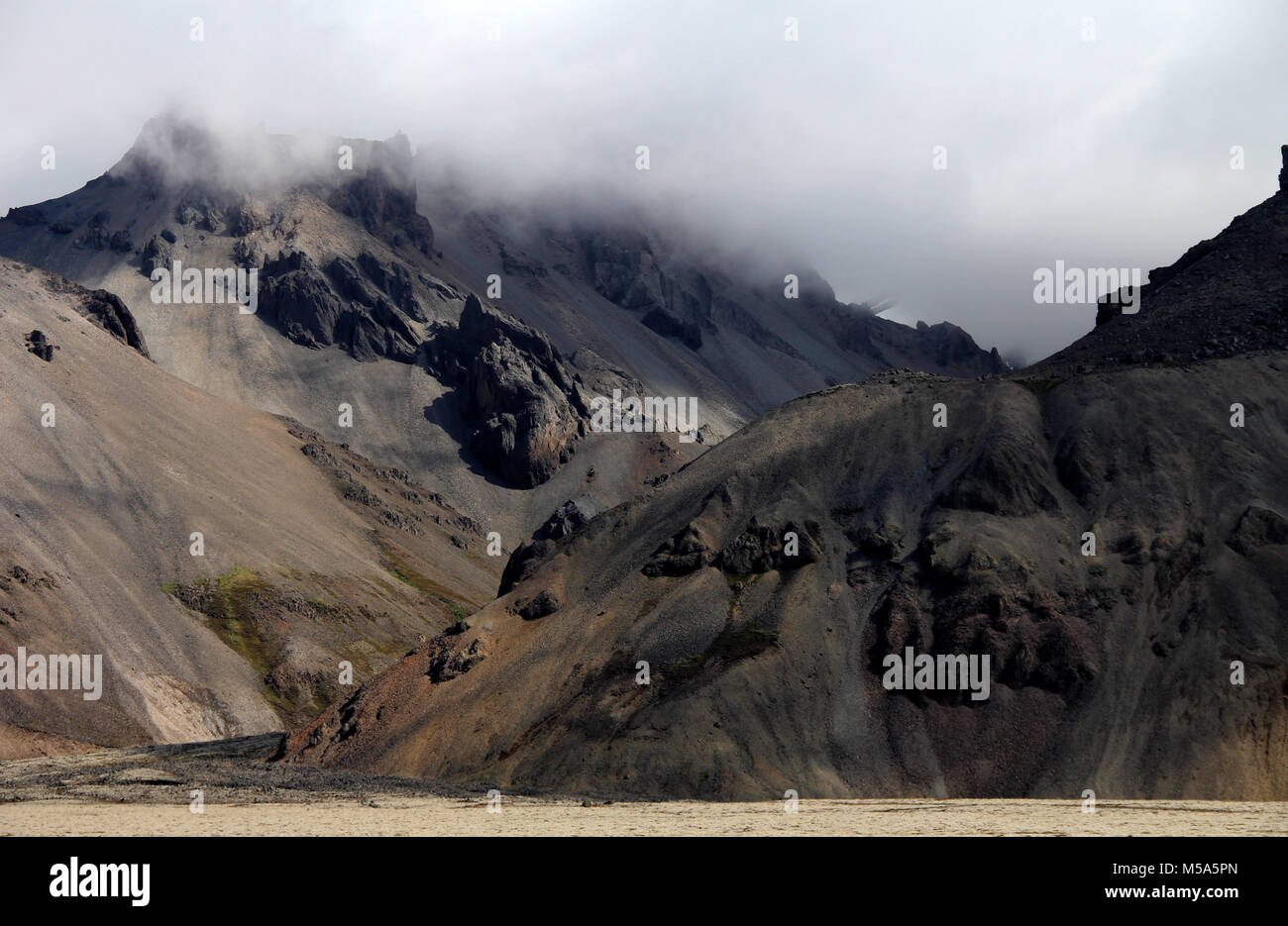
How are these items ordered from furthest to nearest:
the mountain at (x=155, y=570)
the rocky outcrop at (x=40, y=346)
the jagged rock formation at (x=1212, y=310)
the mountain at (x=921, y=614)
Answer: the rocky outcrop at (x=40, y=346) < the mountain at (x=155, y=570) < the jagged rock formation at (x=1212, y=310) < the mountain at (x=921, y=614)

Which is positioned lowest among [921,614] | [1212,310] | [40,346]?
[921,614]

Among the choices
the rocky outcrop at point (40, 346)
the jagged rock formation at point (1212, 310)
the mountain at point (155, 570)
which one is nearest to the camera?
the jagged rock formation at point (1212, 310)

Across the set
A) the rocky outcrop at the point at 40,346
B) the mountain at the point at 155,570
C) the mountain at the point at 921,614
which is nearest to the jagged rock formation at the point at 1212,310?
the mountain at the point at 921,614

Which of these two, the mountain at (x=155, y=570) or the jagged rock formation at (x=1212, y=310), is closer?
the jagged rock formation at (x=1212, y=310)

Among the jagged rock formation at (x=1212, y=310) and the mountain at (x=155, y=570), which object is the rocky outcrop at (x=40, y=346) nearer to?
the mountain at (x=155, y=570)

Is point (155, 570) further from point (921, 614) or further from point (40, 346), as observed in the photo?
point (921, 614)

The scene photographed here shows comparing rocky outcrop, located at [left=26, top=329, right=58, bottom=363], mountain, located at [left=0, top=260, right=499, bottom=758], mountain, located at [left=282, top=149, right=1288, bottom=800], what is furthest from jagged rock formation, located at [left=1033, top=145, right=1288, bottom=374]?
rocky outcrop, located at [left=26, top=329, right=58, bottom=363]

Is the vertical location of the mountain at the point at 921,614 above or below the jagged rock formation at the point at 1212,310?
below

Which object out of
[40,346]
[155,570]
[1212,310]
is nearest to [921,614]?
[1212,310]
